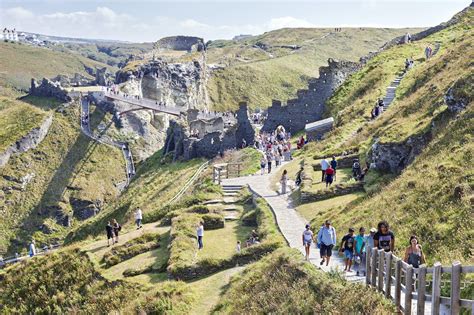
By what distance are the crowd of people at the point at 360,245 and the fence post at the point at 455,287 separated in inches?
105

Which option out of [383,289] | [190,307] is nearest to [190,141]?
[190,307]

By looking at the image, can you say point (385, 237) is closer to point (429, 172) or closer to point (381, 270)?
point (381, 270)

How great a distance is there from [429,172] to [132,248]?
13712mm

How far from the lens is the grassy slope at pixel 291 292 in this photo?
1154cm

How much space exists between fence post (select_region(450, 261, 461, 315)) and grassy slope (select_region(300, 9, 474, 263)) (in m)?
3.35

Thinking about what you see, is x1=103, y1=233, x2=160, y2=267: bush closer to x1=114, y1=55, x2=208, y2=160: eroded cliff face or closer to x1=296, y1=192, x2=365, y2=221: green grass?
x1=296, y1=192, x2=365, y2=221: green grass

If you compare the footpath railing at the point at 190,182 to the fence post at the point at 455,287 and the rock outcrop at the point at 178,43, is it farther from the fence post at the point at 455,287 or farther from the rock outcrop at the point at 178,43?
the rock outcrop at the point at 178,43

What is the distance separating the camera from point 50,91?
267ft

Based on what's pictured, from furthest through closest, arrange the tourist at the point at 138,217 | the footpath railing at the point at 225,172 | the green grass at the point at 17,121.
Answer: the green grass at the point at 17,121 → the footpath railing at the point at 225,172 → the tourist at the point at 138,217

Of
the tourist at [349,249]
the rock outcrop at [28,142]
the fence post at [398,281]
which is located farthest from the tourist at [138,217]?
the rock outcrop at [28,142]

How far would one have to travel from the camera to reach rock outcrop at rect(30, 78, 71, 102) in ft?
257

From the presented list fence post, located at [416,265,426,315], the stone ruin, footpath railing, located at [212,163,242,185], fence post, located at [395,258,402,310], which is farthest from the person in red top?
the stone ruin

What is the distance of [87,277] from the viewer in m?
21.6

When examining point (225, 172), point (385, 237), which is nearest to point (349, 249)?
point (385, 237)
